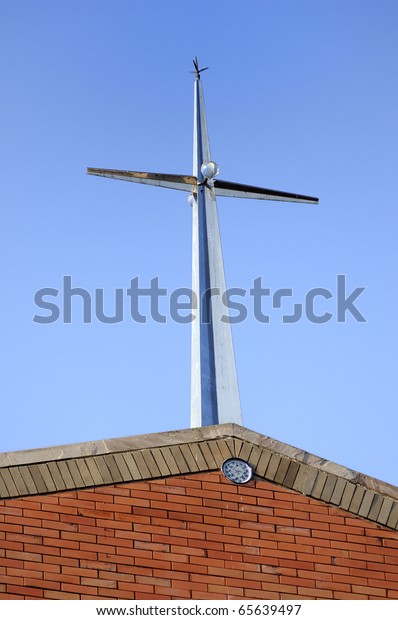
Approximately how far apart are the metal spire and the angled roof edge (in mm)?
7410

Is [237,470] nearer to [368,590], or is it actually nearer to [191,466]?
[191,466]

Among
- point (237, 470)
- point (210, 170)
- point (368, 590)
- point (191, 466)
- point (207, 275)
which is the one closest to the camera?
point (368, 590)

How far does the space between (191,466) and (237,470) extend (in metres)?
0.69

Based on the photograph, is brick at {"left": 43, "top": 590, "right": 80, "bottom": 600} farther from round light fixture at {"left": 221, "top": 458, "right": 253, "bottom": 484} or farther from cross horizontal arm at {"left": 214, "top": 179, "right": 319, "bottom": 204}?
cross horizontal arm at {"left": 214, "top": 179, "right": 319, "bottom": 204}

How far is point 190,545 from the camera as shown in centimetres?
2125

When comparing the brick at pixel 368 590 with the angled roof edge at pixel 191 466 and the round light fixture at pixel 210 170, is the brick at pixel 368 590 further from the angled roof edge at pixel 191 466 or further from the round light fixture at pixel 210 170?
the round light fixture at pixel 210 170

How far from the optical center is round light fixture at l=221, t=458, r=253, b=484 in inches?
867

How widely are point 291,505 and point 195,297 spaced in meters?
11.4

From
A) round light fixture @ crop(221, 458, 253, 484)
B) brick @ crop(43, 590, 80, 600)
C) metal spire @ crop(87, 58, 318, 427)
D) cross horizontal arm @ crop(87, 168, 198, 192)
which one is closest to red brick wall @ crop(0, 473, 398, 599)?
brick @ crop(43, 590, 80, 600)

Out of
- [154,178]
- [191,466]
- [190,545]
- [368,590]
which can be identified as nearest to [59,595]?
[190,545]

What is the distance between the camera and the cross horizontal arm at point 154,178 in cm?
3531

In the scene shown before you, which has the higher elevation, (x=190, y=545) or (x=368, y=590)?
(x=190, y=545)
